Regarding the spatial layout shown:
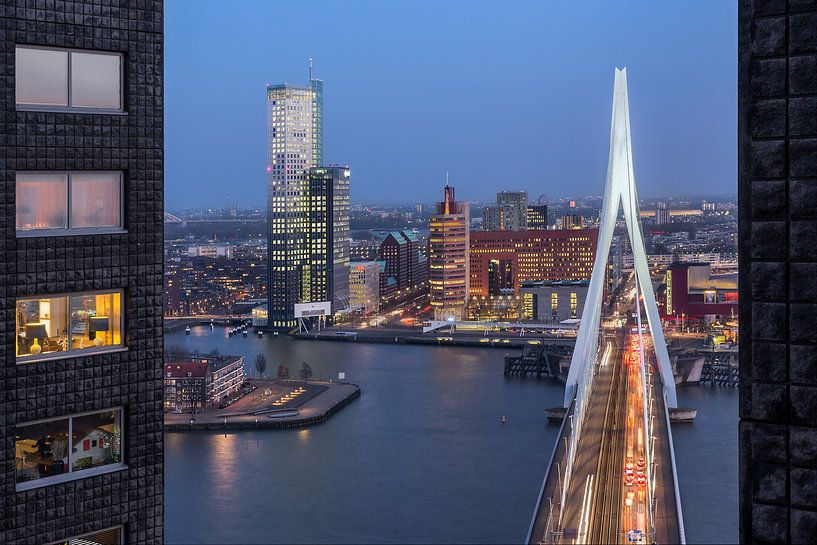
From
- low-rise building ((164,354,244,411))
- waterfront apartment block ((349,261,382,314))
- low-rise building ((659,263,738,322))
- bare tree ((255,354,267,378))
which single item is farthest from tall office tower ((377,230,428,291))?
low-rise building ((164,354,244,411))

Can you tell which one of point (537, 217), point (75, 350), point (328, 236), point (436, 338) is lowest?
point (436, 338)

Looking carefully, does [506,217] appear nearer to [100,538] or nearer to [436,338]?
[436,338]

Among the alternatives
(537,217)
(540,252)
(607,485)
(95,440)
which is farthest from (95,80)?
(537,217)

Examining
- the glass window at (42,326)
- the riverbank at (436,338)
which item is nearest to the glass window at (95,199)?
the glass window at (42,326)

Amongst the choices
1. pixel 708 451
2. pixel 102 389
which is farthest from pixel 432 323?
pixel 102 389

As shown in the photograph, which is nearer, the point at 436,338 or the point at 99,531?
the point at 99,531

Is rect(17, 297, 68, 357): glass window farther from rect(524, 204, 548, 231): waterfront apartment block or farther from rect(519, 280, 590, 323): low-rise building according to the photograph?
rect(524, 204, 548, 231): waterfront apartment block

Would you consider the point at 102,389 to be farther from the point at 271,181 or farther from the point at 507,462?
the point at 271,181
